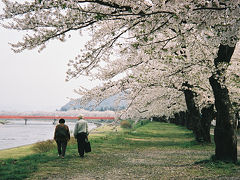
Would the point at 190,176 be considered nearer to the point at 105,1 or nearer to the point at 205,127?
the point at 105,1

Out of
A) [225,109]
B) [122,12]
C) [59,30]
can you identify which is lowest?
[225,109]

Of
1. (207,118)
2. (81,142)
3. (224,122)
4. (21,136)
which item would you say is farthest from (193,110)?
(21,136)

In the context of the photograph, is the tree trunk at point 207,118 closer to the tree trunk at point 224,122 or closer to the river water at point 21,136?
the tree trunk at point 224,122

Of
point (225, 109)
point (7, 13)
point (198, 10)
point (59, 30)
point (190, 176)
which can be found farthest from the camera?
point (225, 109)

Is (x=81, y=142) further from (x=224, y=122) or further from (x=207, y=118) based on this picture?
(x=207, y=118)

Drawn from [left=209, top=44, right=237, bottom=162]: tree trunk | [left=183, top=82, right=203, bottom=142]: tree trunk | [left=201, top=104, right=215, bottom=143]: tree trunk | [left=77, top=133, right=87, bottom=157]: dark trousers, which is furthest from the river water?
[left=209, top=44, right=237, bottom=162]: tree trunk

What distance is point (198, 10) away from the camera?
6059mm

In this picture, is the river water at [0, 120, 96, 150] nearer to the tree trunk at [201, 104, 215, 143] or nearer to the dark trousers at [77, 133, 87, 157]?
the dark trousers at [77, 133, 87, 157]

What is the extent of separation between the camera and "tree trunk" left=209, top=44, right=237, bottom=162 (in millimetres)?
9992

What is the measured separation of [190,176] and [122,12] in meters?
5.01

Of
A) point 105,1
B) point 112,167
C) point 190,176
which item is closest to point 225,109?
point 190,176

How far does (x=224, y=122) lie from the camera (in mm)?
10055

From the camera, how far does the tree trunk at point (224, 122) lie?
999 cm

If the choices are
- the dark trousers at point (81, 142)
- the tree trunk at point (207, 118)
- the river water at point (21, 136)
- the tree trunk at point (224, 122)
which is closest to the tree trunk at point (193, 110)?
the tree trunk at point (207, 118)
